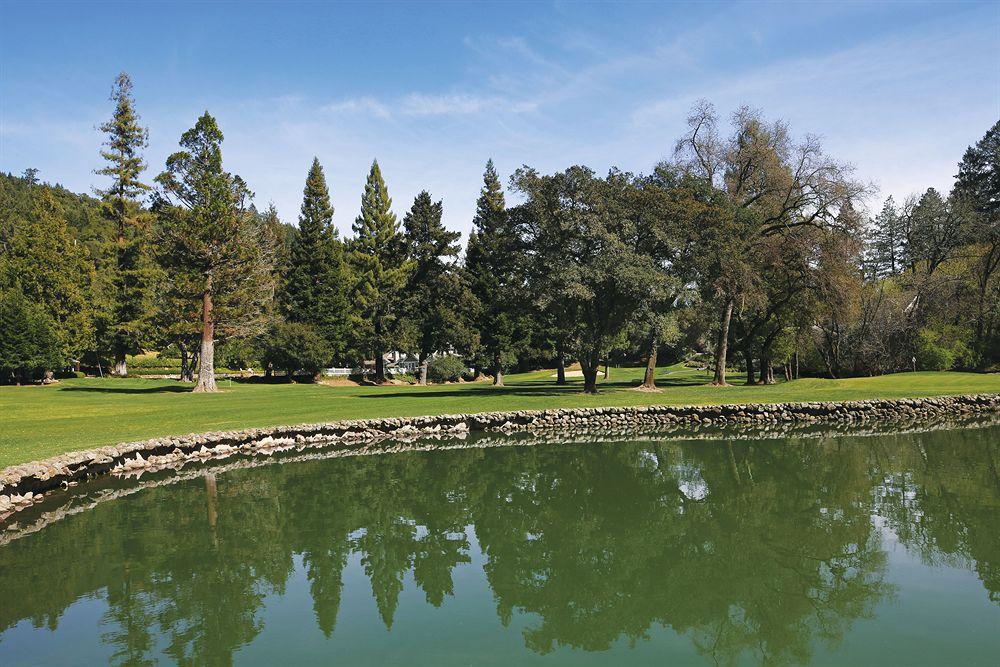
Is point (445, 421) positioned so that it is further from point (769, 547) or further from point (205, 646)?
point (205, 646)

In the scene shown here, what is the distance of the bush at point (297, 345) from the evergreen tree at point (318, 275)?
1.40 meters

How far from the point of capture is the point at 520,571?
9891mm

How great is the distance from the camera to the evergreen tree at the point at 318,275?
59875 millimetres

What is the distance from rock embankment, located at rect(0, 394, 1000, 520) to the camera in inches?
611

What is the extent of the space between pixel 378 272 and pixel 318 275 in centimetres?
614

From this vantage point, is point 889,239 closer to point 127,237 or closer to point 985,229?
point 985,229

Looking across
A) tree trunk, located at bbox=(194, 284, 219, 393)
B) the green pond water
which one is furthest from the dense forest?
the green pond water

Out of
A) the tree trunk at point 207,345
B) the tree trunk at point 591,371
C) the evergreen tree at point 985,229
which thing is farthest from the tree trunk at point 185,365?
the evergreen tree at point 985,229

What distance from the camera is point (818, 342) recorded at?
55469 mm

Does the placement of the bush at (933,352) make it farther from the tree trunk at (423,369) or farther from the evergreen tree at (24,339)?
the evergreen tree at (24,339)

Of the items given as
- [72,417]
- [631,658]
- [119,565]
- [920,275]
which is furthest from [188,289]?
[920,275]

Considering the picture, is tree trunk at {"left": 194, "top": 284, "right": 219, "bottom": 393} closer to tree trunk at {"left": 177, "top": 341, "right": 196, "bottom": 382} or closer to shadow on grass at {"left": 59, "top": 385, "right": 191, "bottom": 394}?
shadow on grass at {"left": 59, "top": 385, "right": 191, "bottom": 394}

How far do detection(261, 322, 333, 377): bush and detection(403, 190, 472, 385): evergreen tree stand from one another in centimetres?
869

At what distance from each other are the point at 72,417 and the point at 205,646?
23661 mm
